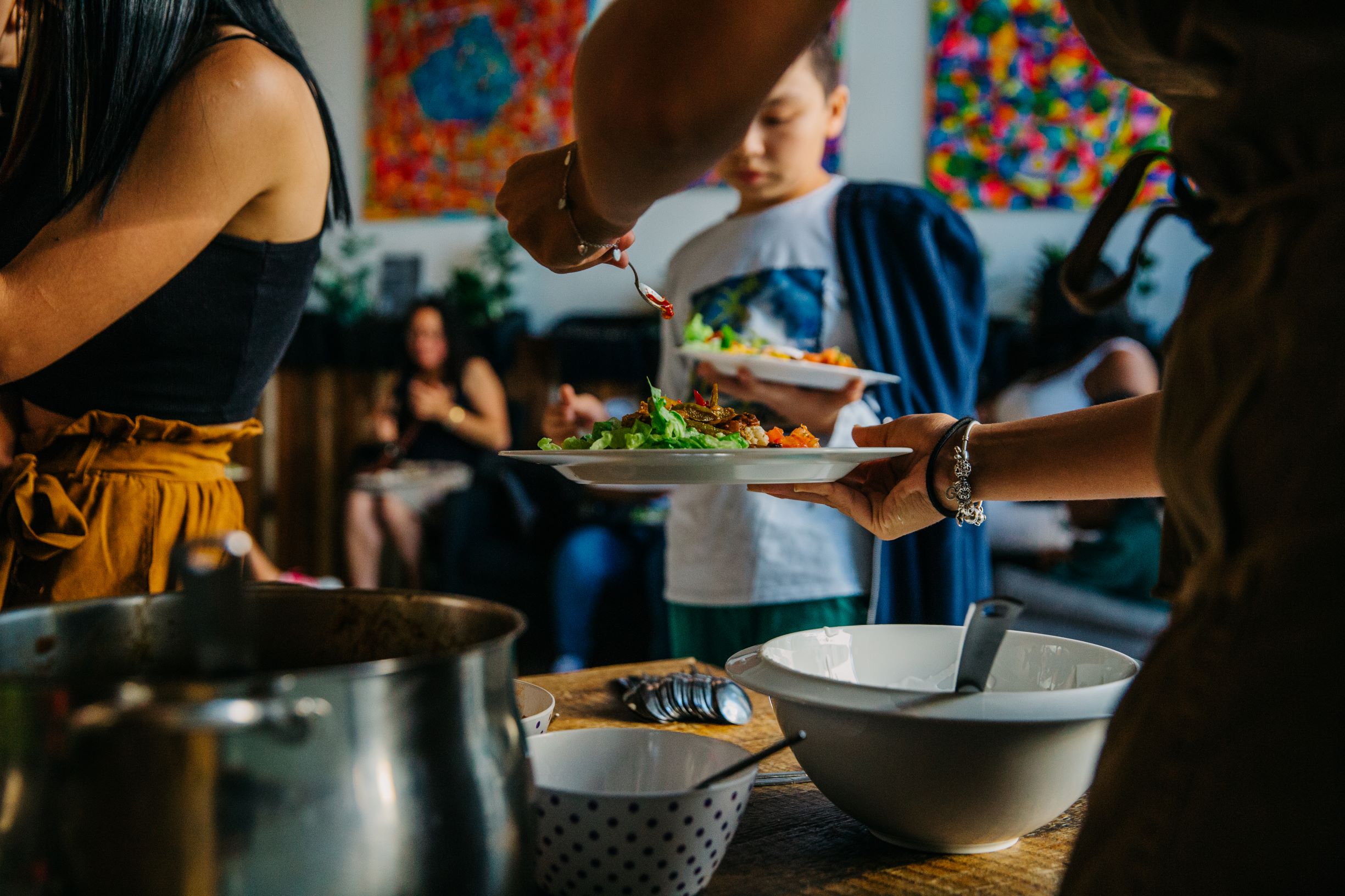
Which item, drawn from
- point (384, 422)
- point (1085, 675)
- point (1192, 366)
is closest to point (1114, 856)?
point (1192, 366)

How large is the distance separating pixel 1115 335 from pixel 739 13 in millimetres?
2862

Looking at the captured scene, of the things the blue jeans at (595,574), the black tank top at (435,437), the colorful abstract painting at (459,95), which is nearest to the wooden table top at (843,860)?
the blue jeans at (595,574)

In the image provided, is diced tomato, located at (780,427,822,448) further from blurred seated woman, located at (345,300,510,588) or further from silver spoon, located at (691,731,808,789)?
blurred seated woman, located at (345,300,510,588)

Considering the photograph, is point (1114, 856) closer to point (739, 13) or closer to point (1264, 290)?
point (1264, 290)

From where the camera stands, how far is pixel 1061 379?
3.21 m

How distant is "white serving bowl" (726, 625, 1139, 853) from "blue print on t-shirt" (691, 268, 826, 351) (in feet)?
4.38

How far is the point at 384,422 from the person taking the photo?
458cm

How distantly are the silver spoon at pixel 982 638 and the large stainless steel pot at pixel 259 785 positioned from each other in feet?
1.13

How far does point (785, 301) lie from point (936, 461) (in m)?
1.10

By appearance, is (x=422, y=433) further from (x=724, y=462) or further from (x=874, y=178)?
(x=724, y=462)

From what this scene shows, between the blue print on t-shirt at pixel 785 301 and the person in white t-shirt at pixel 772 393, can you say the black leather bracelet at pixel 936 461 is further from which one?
the blue print on t-shirt at pixel 785 301

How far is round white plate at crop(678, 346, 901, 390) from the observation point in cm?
167

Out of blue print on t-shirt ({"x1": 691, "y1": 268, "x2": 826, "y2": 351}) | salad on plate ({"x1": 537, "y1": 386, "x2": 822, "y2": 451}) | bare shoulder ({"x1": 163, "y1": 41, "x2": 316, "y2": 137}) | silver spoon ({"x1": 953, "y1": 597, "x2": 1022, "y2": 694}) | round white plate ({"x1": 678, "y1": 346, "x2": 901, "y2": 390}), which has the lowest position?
silver spoon ({"x1": 953, "y1": 597, "x2": 1022, "y2": 694})

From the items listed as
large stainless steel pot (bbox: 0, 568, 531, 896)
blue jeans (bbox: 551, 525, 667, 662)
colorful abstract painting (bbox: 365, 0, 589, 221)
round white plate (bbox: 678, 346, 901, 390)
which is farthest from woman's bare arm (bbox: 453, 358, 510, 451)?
large stainless steel pot (bbox: 0, 568, 531, 896)
